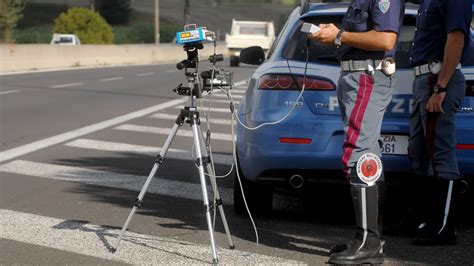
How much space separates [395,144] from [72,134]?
7061 mm

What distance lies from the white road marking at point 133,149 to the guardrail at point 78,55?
17317 mm

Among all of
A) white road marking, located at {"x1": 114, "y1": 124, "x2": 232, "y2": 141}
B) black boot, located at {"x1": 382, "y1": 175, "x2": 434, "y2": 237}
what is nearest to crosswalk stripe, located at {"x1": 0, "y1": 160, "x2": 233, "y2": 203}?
black boot, located at {"x1": 382, "y1": 175, "x2": 434, "y2": 237}

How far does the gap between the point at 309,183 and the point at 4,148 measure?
5.52 meters

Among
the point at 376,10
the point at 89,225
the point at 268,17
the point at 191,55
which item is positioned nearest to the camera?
the point at 376,10

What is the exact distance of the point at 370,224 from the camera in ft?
15.6

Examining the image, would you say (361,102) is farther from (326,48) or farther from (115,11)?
(115,11)

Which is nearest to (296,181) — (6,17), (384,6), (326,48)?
(326,48)

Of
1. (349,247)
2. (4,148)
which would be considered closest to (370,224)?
(349,247)

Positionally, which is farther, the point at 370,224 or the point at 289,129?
the point at 289,129

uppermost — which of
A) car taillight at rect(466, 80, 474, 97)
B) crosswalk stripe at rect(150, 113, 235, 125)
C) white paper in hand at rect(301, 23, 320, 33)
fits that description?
white paper in hand at rect(301, 23, 320, 33)

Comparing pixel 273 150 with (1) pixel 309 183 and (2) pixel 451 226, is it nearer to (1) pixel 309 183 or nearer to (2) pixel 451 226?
(1) pixel 309 183

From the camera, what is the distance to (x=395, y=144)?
5680mm

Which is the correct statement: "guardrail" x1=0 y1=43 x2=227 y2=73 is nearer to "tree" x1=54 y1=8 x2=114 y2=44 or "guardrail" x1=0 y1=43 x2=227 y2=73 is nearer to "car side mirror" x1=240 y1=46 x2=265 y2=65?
"tree" x1=54 y1=8 x2=114 y2=44

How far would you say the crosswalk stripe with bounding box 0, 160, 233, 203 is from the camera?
7.58 meters
